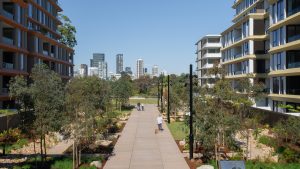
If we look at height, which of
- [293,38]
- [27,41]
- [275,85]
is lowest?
[275,85]

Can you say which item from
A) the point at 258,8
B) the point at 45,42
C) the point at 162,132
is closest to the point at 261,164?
the point at 162,132

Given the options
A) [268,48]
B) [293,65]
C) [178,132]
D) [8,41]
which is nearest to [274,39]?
[293,65]

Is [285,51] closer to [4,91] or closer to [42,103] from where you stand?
[42,103]

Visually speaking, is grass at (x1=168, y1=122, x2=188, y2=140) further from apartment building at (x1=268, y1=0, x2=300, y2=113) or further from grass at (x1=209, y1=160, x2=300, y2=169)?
apartment building at (x1=268, y1=0, x2=300, y2=113)

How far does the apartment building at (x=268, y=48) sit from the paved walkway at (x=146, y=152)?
25.8 ft

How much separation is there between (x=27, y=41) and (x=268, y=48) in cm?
3562

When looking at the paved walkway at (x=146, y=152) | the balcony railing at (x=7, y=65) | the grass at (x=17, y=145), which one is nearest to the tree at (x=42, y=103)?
the paved walkway at (x=146, y=152)

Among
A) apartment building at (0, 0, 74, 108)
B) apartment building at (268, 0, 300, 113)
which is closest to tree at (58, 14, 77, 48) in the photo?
apartment building at (0, 0, 74, 108)

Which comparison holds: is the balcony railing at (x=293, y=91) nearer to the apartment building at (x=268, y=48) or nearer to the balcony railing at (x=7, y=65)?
the apartment building at (x=268, y=48)

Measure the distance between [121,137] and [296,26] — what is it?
23600 millimetres

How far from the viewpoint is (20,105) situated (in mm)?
18484

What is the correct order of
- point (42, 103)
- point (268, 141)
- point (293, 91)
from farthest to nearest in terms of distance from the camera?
point (293, 91) → point (268, 141) → point (42, 103)

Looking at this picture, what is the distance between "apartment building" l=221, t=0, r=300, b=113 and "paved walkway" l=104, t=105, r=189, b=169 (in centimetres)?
786

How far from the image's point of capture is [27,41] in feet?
176
